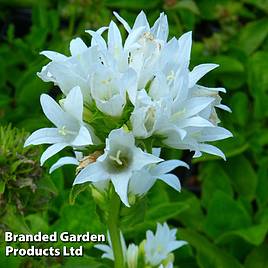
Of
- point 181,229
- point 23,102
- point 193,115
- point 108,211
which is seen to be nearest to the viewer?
point 193,115

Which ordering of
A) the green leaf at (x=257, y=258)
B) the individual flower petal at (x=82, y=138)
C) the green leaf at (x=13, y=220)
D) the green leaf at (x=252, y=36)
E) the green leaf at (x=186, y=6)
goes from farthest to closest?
1. the green leaf at (x=252, y=36)
2. the green leaf at (x=186, y=6)
3. the green leaf at (x=257, y=258)
4. the green leaf at (x=13, y=220)
5. the individual flower petal at (x=82, y=138)

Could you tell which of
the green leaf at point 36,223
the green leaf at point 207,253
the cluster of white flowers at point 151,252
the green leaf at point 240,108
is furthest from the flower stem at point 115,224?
the green leaf at point 240,108

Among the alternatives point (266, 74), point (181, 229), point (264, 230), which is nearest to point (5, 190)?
point (181, 229)

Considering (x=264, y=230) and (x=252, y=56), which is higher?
(x=252, y=56)

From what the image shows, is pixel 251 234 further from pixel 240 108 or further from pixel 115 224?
pixel 115 224

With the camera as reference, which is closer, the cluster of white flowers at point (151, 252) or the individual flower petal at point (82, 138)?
the individual flower petal at point (82, 138)

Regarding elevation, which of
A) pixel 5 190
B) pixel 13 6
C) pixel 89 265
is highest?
pixel 13 6

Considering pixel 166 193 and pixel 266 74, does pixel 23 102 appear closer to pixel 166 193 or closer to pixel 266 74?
pixel 166 193

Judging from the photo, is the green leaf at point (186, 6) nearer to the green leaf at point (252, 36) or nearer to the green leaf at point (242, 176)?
the green leaf at point (252, 36)
